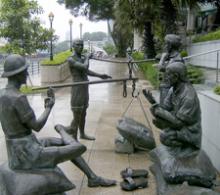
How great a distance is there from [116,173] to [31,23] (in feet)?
45.6

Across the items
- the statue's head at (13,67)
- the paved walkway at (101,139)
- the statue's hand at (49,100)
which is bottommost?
the paved walkway at (101,139)

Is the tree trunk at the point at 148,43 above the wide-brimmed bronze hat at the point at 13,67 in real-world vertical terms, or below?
below

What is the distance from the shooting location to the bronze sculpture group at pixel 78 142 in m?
5.10

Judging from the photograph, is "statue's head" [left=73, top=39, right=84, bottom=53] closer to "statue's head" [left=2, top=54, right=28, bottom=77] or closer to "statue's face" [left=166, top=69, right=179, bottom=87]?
"statue's face" [left=166, top=69, right=179, bottom=87]

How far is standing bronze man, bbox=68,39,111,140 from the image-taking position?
8547mm

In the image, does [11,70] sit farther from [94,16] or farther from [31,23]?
[94,16]

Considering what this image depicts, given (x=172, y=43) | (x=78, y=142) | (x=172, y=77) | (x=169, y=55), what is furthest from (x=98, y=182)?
(x=172, y=43)

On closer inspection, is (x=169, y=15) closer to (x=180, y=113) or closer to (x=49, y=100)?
(x=180, y=113)

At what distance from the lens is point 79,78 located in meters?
8.67

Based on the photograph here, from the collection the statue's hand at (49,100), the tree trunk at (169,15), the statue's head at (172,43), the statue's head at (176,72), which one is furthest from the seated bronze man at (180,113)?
the tree trunk at (169,15)

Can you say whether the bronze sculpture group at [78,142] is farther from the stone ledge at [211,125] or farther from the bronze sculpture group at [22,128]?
the stone ledge at [211,125]

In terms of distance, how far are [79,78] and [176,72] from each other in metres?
3.36

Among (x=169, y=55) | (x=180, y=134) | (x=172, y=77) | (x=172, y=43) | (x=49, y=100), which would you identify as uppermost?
(x=172, y=43)

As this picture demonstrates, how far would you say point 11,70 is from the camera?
201 inches
